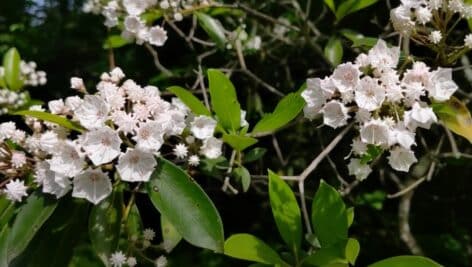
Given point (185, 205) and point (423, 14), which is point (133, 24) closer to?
point (185, 205)

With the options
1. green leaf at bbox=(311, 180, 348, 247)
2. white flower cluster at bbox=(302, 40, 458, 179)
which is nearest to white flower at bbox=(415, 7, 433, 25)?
white flower cluster at bbox=(302, 40, 458, 179)

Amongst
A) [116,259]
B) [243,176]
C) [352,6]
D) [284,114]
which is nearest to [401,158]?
[284,114]

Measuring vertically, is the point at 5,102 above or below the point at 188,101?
below

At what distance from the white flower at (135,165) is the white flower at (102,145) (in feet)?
0.08

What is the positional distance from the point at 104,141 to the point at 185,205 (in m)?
0.23

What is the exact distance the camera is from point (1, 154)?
156cm

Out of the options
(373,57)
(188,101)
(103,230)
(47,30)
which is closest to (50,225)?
(103,230)

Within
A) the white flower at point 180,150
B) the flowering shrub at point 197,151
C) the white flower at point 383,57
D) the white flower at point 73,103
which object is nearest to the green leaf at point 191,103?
the flowering shrub at point 197,151

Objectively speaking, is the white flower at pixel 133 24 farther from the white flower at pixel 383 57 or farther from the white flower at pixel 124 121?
the white flower at pixel 383 57

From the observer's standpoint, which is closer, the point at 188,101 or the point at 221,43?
the point at 188,101

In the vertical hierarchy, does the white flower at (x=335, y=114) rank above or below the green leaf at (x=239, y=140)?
above

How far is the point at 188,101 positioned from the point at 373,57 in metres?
0.49

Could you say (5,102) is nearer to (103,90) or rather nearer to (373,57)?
(103,90)

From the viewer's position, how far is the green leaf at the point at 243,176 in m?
1.62
